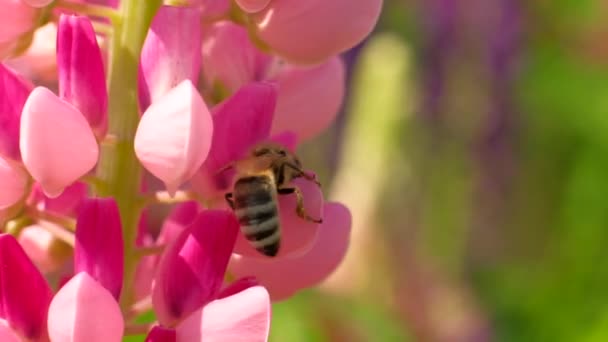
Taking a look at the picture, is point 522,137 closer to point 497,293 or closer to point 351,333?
point 497,293

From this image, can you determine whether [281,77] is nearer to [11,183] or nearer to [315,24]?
[315,24]

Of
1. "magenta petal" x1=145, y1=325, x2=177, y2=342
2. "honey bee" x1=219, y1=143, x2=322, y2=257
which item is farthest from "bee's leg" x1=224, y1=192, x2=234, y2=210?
"magenta petal" x1=145, y1=325, x2=177, y2=342

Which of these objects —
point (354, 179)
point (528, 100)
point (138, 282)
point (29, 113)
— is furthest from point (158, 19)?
point (528, 100)

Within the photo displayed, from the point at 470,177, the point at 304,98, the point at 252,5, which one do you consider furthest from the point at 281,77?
the point at 470,177

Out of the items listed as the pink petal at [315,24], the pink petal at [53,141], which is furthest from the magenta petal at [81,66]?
the pink petal at [315,24]

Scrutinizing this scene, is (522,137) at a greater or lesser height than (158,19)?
lesser

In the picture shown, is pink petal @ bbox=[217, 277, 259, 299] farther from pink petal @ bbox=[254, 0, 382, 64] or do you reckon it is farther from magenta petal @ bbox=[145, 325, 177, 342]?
pink petal @ bbox=[254, 0, 382, 64]

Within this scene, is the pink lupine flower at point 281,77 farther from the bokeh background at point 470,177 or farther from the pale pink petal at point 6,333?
the bokeh background at point 470,177
